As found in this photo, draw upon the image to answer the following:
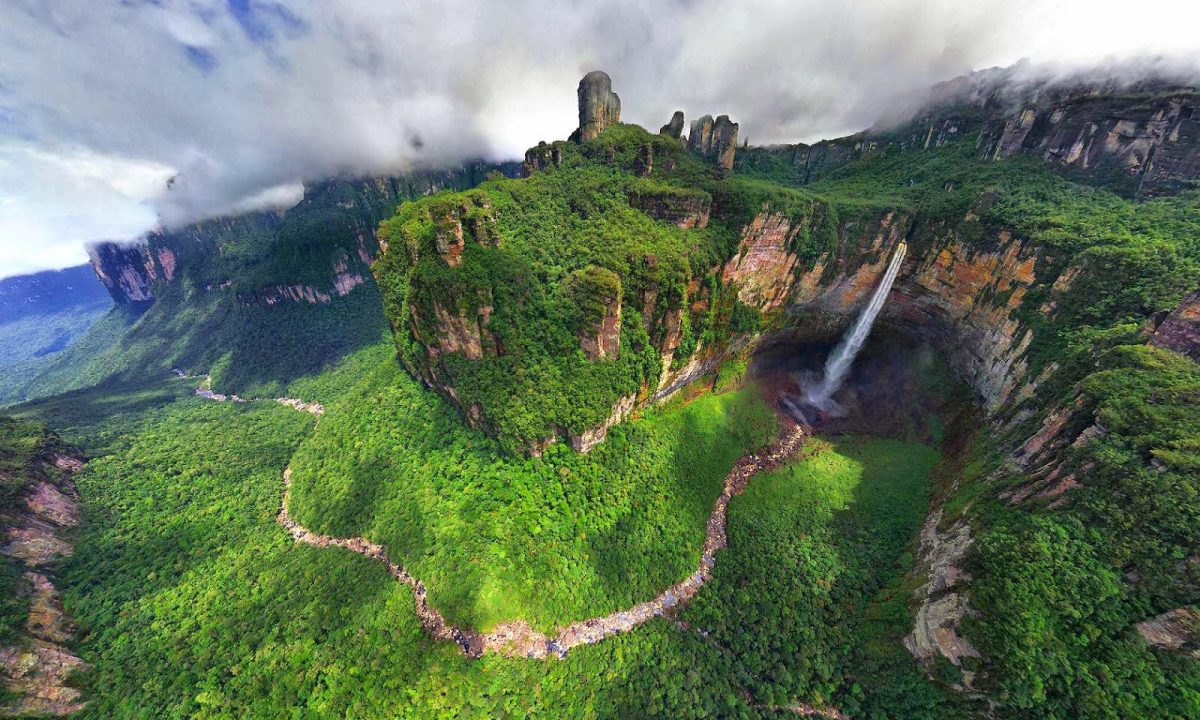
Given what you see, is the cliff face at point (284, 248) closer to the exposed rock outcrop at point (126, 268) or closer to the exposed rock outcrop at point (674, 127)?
the exposed rock outcrop at point (126, 268)

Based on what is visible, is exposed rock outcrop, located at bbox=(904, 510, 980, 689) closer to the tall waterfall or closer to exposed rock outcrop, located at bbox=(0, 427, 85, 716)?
the tall waterfall

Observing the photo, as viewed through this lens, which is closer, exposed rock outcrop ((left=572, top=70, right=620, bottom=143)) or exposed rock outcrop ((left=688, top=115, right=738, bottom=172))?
exposed rock outcrop ((left=572, top=70, right=620, bottom=143))

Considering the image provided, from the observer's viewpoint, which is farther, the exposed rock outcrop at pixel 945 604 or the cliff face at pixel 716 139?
the cliff face at pixel 716 139

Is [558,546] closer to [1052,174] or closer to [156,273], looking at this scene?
[1052,174]

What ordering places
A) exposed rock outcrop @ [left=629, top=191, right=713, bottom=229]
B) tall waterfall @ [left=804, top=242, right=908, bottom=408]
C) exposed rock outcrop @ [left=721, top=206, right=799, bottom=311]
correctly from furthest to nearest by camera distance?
tall waterfall @ [left=804, top=242, right=908, bottom=408]
exposed rock outcrop @ [left=721, top=206, right=799, bottom=311]
exposed rock outcrop @ [left=629, top=191, right=713, bottom=229]

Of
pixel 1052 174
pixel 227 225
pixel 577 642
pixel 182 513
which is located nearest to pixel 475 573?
pixel 577 642

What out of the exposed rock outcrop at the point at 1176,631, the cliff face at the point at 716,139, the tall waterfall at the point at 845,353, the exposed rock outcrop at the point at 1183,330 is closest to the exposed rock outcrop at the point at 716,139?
the cliff face at the point at 716,139

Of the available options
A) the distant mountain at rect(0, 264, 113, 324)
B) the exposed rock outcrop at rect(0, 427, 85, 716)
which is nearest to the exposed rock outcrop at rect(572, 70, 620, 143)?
the exposed rock outcrop at rect(0, 427, 85, 716)
